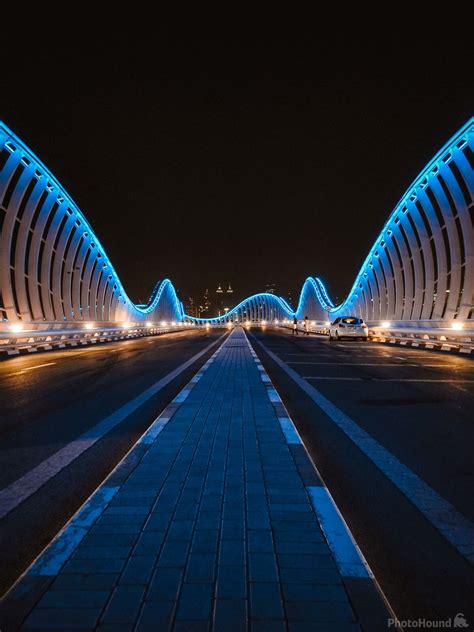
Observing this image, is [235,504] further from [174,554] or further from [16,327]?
[16,327]

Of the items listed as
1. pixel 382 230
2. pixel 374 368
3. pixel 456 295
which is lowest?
pixel 374 368

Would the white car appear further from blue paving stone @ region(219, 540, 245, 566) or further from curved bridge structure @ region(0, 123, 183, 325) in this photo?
blue paving stone @ region(219, 540, 245, 566)

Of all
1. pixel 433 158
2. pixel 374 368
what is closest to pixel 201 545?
pixel 374 368

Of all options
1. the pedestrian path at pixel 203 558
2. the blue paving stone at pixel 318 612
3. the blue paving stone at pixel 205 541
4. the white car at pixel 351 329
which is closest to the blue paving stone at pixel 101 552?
the pedestrian path at pixel 203 558

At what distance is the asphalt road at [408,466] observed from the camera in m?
2.65

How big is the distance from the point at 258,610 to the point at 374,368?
521 inches

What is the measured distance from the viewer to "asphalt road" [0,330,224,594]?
3357mm

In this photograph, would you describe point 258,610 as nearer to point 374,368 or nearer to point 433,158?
point 374,368

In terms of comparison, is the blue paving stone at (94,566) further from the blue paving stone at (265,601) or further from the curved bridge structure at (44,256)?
the curved bridge structure at (44,256)

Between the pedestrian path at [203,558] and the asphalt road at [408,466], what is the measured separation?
0.77 feet

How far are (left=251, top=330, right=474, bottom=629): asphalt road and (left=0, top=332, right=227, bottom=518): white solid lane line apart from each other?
2567 millimetres

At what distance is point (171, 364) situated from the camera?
52.9 feet

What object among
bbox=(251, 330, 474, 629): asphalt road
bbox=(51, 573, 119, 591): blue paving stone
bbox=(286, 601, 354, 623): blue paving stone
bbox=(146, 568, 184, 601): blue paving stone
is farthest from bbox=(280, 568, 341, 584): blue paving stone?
bbox=(51, 573, 119, 591): blue paving stone

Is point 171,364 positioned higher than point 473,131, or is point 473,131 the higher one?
point 473,131
